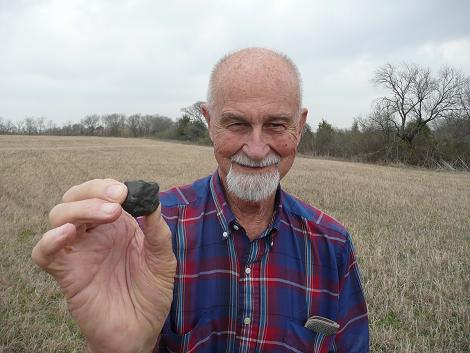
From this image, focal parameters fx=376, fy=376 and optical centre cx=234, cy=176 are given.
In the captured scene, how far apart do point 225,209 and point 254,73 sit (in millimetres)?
725

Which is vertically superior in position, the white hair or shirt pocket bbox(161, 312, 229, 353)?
the white hair

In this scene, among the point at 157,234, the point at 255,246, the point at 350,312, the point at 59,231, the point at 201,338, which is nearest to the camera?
the point at 59,231

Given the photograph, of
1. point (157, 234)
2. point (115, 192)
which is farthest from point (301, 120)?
point (115, 192)

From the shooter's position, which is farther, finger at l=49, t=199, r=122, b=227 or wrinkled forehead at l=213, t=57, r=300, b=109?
wrinkled forehead at l=213, t=57, r=300, b=109

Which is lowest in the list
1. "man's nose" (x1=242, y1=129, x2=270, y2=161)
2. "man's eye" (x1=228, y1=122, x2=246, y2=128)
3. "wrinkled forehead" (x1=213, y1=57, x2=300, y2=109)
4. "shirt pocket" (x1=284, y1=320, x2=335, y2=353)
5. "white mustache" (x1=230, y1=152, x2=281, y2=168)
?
"shirt pocket" (x1=284, y1=320, x2=335, y2=353)

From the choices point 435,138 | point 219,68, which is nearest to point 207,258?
point 219,68

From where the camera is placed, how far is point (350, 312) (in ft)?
6.79

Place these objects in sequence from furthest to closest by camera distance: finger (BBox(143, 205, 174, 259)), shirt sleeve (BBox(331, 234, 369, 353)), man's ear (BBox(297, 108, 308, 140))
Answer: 1. man's ear (BBox(297, 108, 308, 140))
2. shirt sleeve (BBox(331, 234, 369, 353))
3. finger (BBox(143, 205, 174, 259))

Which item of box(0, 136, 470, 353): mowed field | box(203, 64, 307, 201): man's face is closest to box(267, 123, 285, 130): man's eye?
box(203, 64, 307, 201): man's face

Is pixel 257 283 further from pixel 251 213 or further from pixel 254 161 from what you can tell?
pixel 254 161

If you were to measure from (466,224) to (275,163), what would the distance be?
8104 millimetres

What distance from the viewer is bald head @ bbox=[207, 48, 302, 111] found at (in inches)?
76.1

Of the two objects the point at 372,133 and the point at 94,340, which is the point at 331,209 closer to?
the point at 94,340

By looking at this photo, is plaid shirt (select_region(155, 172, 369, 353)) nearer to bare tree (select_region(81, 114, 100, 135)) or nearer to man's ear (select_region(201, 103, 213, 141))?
man's ear (select_region(201, 103, 213, 141))
